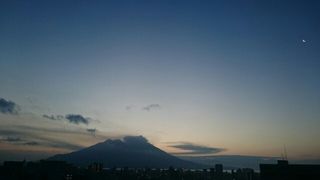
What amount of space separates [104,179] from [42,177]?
4461cm

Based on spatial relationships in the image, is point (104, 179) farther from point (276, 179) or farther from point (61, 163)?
point (276, 179)

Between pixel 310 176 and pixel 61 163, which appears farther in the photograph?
pixel 61 163

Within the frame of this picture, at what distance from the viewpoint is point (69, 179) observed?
121m

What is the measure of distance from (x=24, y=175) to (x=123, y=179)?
7149cm

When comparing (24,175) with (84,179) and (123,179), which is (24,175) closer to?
(84,179)

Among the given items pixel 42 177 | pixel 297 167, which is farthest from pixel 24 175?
pixel 297 167

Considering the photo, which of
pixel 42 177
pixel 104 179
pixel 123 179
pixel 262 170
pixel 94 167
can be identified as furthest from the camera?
pixel 94 167

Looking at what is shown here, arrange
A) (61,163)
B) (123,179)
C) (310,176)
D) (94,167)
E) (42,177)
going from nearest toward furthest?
(310,176) < (42,177) < (61,163) < (123,179) < (94,167)

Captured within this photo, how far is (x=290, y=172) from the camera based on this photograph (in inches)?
3967

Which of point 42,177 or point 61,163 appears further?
point 61,163

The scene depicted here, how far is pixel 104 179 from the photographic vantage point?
15612 centimetres

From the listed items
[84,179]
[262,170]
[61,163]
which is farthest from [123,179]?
[262,170]

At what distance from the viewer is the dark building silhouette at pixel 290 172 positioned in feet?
325

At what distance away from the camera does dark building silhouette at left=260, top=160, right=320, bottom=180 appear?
98.9 m
